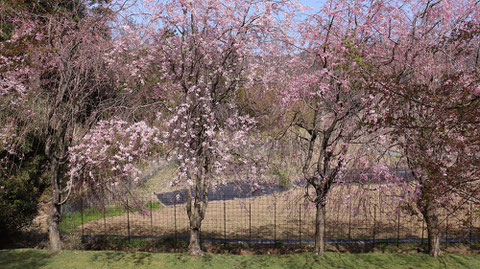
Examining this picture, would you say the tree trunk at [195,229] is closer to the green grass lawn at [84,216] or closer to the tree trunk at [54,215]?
the green grass lawn at [84,216]

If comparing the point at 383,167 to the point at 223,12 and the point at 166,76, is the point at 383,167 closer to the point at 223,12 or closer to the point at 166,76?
the point at 223,12

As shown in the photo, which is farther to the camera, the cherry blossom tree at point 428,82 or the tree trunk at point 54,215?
the tree trunk at point 54,215

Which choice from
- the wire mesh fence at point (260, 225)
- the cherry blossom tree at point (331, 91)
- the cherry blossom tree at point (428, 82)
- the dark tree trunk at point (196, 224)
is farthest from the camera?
the wire mesh fence at point (260, 225)

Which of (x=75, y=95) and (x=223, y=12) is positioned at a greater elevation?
(x=223, y=12)

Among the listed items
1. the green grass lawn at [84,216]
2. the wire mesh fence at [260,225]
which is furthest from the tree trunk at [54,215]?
the green grass lawn at [84,216]

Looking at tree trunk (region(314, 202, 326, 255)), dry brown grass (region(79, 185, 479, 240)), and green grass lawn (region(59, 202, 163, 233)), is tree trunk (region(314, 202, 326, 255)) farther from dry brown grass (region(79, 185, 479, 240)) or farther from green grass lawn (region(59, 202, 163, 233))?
green grass lawn (region(59, 202, 163, 233))

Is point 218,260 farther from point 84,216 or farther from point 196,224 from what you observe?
point 84,216

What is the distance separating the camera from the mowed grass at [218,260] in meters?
10.4

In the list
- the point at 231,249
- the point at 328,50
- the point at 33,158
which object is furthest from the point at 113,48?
the point at 231,249

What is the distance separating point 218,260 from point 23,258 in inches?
221

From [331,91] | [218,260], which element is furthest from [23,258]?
[331,91]

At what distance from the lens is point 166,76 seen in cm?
1158

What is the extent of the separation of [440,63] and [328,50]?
3.22 meters

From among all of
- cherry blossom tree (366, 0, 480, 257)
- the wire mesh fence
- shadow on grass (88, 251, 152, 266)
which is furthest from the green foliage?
cherry blossom tree (366, 0, 480, 257)
